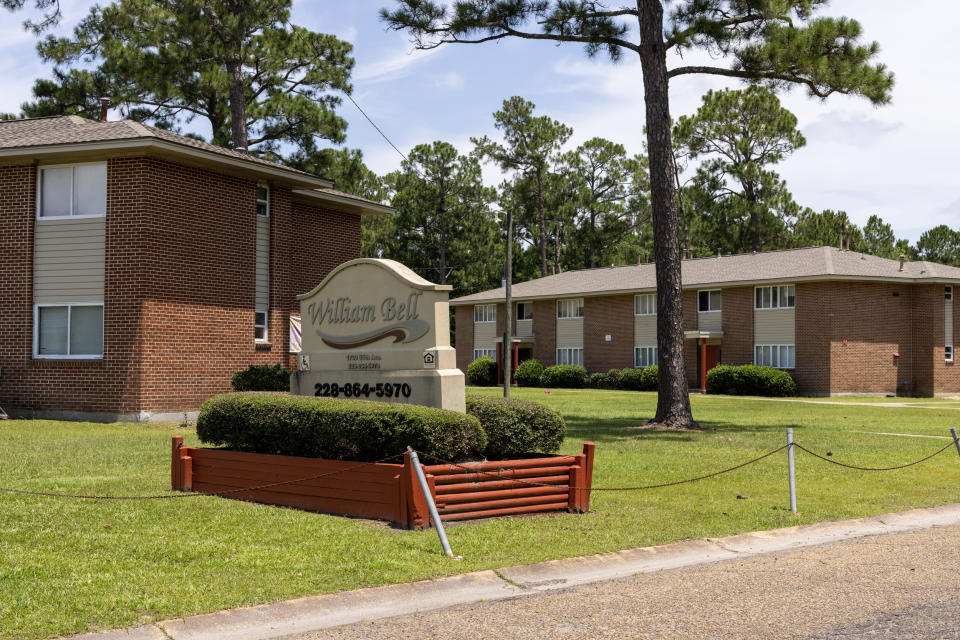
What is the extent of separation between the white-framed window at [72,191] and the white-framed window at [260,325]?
493cm

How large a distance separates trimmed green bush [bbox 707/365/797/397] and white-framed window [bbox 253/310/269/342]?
24044 millimetres

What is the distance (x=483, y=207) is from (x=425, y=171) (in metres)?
4.82

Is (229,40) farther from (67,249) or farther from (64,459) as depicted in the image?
(64,459)

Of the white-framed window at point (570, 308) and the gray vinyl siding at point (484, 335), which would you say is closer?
the white-framed window at point (570, 308)

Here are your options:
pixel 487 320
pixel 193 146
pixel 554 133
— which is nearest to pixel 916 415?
pixel 193 146

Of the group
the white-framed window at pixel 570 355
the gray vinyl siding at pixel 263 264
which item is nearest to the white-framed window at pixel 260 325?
the gray vinyl siding at pixel 263 264

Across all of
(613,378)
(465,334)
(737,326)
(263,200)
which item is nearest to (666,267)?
(263,200)

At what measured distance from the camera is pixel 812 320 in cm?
4166

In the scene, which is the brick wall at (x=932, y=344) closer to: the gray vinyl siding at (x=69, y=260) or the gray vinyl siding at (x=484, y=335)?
the gray vinyl siding at (x=484, y=335)

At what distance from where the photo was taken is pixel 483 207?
6600 centimetres

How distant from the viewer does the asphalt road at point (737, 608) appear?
237 inches

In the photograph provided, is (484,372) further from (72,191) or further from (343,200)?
(72,191)

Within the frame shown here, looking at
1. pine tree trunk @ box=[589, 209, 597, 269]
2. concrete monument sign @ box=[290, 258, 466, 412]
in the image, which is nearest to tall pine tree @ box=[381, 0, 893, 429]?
concrete monument sign @ box=[290, 258, 466, 412]

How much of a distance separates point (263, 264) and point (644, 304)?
27.7 meters
